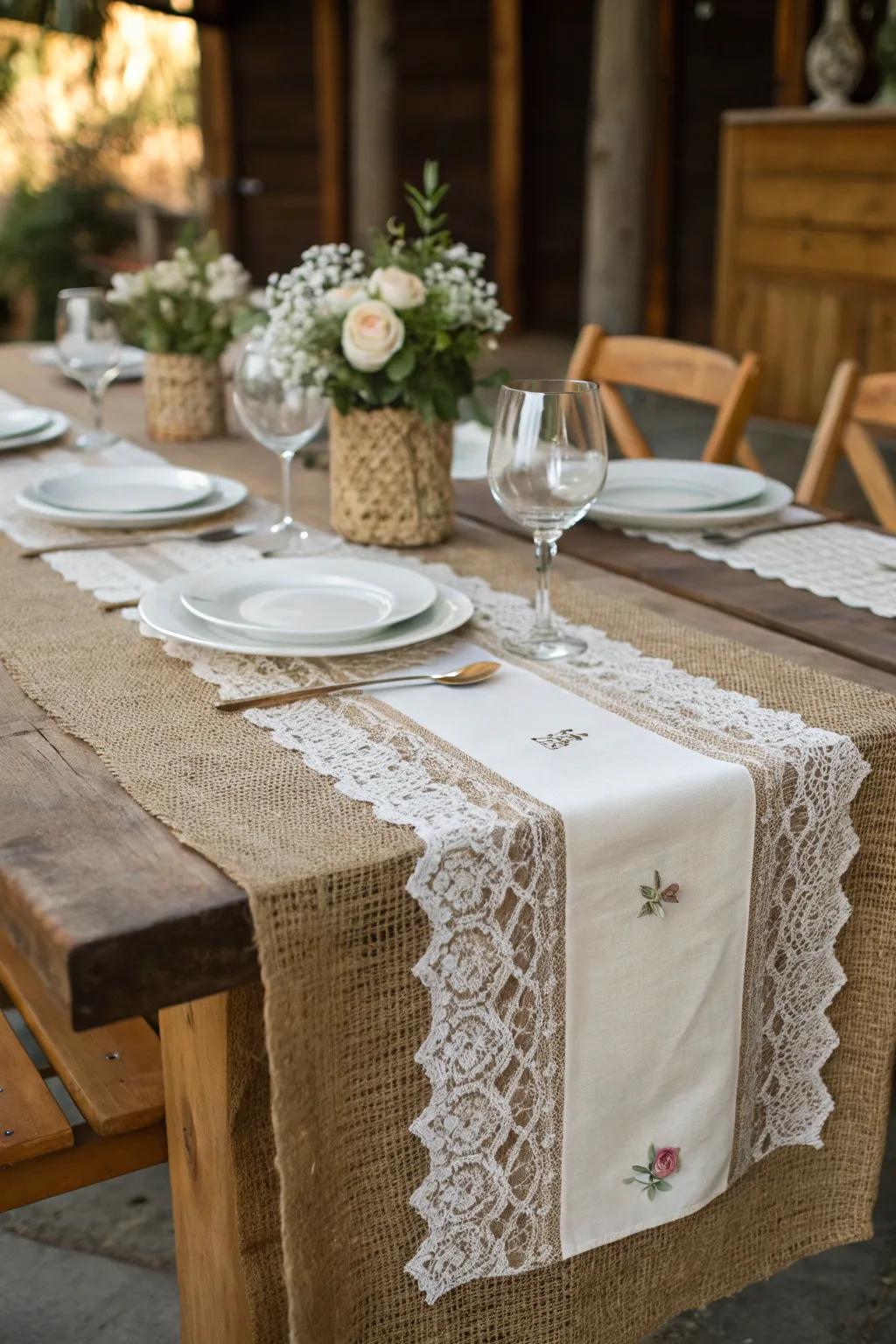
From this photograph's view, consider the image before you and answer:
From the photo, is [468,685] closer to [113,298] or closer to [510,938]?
[510,938]

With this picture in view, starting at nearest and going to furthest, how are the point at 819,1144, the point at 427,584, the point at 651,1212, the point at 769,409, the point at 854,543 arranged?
the point at 651,1212 → the point at 819,1144 → the point at 427,584 → the point at 854,543 → the point at 769,409

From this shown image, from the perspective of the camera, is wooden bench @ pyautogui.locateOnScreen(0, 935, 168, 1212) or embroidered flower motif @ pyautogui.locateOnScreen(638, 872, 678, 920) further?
wooden bench @ pyautogui.locateOnScreen(0, 935, 168, 1212)

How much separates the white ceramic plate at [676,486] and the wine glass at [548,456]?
0.46m

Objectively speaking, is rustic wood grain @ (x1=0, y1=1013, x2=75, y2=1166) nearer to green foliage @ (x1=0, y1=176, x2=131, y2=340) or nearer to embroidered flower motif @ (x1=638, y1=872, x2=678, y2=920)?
embroidered flower motif @ (x1=638, y1=872, x2=678, y2=920)

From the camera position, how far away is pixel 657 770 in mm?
884

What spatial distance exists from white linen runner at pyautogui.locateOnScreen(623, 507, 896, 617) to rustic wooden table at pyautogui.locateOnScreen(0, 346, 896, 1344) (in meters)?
0.03

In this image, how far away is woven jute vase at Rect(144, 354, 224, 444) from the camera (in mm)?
1971

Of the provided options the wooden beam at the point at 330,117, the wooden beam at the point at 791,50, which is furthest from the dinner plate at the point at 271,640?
the wooden beam at the point at 330,117

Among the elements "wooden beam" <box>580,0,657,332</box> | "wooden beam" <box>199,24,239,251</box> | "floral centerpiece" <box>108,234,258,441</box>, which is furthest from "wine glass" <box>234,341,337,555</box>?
"wooden beam" <box>199,24,239,251</box>

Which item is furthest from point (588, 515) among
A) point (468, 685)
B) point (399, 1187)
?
point (399, 1187)

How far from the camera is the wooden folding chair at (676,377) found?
6.55 ft

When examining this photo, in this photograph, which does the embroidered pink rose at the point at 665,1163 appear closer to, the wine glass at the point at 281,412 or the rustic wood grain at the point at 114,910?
the rustic wood grain at the point at 114,910

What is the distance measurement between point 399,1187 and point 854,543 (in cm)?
90

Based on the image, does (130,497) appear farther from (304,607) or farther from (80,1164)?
(80,1164)
